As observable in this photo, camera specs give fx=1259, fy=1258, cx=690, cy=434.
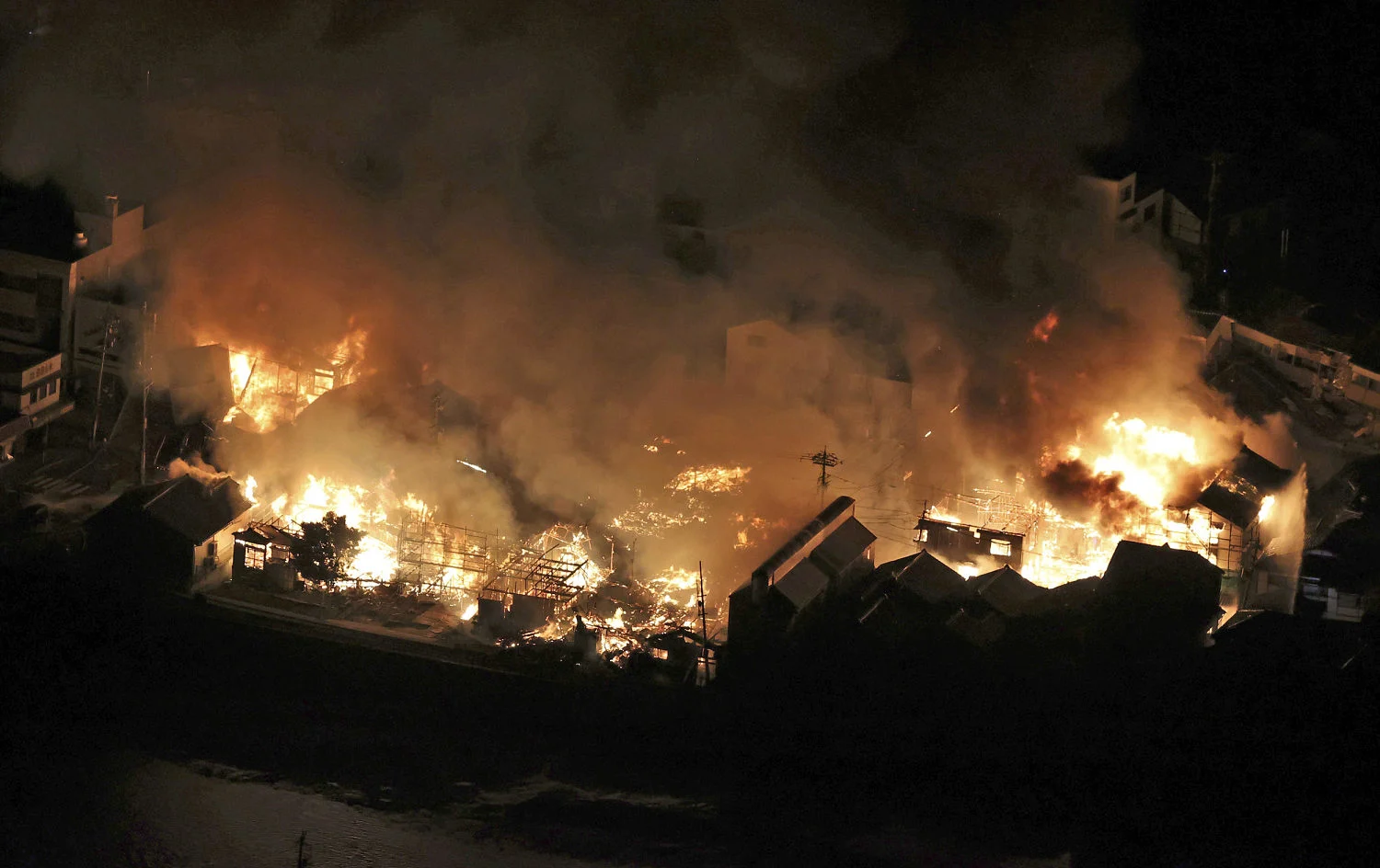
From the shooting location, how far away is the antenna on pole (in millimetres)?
16281

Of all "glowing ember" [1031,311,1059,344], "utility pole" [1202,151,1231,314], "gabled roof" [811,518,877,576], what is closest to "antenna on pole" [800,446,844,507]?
"gabled roof" [811,518,877,576]

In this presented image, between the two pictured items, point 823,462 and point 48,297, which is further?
point 48,297

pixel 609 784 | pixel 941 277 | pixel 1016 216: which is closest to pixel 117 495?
pixel 609 784

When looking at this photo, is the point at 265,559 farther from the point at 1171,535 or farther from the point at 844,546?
the point at 1171,535

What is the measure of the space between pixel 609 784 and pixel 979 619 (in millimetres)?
4085

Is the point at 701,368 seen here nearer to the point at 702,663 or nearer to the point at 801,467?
the point at 801,467

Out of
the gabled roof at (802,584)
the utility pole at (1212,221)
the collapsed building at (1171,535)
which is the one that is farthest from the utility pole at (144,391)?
the utility pole at (1212,221)

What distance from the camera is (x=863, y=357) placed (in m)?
18.1

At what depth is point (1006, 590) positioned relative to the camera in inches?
520

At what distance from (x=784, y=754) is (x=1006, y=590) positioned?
291cm

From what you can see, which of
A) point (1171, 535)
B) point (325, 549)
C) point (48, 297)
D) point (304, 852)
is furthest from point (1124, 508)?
point (48, 297)

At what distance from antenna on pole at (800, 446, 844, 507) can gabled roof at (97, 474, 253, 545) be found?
7197mm

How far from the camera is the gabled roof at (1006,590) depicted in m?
13.0

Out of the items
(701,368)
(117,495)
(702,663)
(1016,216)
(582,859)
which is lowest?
(582,859)
